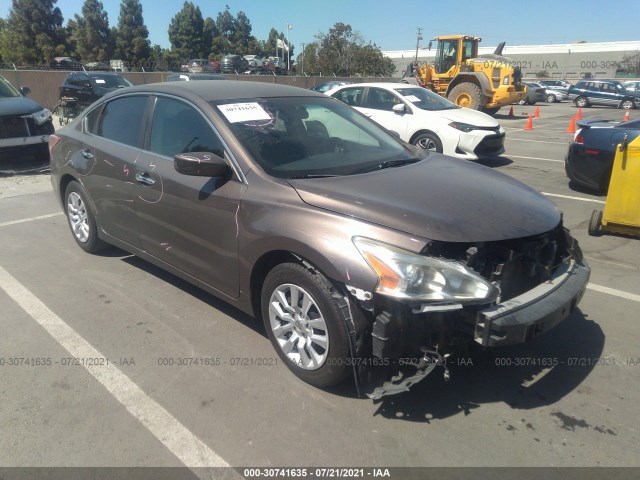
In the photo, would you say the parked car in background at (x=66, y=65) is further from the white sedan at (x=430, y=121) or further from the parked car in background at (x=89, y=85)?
the white sedan at (x=430, y=121)

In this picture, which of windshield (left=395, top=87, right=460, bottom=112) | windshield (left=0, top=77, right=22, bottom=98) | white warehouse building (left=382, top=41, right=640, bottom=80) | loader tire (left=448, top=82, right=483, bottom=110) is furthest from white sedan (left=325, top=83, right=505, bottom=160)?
white warehouse building (left=382, top=41, right=640, bottom=80)

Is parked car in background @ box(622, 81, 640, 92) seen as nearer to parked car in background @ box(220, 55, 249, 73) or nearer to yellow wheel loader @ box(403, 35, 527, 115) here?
yellow wheel loader @ box(403, 35, 527, 115)

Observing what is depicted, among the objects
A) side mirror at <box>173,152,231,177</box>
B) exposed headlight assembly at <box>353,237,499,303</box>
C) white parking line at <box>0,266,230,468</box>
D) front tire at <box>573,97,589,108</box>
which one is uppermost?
side mirror at <box>173,152,231,177</box>

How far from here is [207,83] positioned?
4074mm

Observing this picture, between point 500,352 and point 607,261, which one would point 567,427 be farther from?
point 607,261

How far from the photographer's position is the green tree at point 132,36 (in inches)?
2427

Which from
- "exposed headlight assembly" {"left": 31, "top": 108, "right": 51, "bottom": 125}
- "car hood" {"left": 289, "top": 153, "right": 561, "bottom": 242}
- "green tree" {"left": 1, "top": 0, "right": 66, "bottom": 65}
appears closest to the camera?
"car hood" {"left": 289, "top": 153, "right": 561, "bottom": 242}

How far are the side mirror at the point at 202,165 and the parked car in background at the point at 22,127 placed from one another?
7233 millimetres

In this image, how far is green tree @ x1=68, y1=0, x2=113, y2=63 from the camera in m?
56.2

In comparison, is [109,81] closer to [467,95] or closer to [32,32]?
[467,95]

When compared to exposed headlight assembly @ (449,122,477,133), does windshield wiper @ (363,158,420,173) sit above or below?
above

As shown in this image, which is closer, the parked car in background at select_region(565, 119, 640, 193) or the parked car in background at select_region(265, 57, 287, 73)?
the parked car in background at select_region(565, 119, 640, 193)

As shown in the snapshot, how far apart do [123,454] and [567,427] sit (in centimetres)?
228

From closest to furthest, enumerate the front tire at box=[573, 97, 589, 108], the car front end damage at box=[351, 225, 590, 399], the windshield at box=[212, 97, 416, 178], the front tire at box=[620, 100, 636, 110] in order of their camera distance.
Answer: the car front end damage at box=[351, 225, 590, 399] < the windshield at box=[212, 97, 416, 178] < the front tire at box=[620, 100, 636, 110] < the front tire at box=[573, 97, 589, 108]
